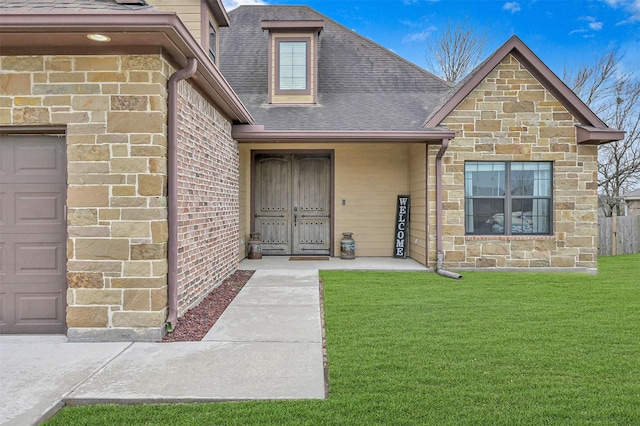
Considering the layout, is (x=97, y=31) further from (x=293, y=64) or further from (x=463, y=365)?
(x=293, y=64)

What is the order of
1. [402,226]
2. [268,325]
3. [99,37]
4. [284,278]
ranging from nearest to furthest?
[99,37]
[268,325]
[284,278]
[402,226]

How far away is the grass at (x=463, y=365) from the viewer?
9.12ft

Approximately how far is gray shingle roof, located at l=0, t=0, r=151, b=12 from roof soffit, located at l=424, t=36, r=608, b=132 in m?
5.97

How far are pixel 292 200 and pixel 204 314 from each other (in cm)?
572

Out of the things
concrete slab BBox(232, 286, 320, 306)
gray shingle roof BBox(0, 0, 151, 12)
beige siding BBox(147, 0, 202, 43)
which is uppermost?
beige siding BBox(147, 0, 202, 43)

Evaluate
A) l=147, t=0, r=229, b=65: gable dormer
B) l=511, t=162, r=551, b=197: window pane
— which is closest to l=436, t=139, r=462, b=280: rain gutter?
l=511, t=162, r=551, b=197: window pane

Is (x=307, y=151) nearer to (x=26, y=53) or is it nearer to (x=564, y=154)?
(x=564, y=154)

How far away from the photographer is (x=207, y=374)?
3434 mm

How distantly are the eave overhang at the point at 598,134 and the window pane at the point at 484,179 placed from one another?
1539 millimetres

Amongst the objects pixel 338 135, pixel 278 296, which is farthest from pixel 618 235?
pixel 278 296

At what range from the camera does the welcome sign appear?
33.6 feet

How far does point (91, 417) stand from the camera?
2.76m

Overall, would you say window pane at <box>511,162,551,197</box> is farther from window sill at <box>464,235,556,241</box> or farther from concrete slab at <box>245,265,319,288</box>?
concrete slab at <box>245,265,319,288</box>

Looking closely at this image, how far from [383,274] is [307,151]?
12.8ft
